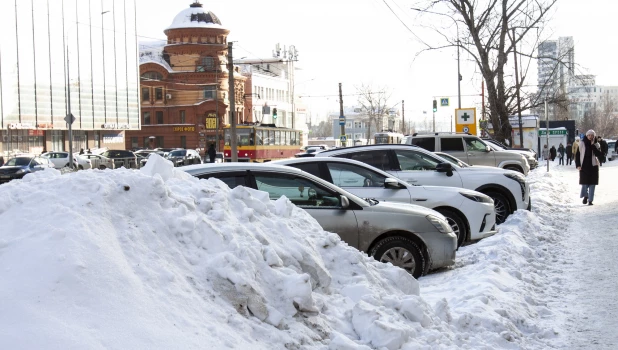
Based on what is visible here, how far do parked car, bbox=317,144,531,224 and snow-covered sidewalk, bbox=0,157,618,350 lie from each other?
595 centimetres

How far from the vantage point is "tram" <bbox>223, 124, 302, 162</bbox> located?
44281 mm

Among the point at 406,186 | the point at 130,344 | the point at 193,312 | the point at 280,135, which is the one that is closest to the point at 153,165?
the point at 193,312

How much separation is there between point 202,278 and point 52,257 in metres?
0.99

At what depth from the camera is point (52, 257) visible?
169 inches

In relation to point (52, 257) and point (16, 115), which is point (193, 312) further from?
point (16, 115)

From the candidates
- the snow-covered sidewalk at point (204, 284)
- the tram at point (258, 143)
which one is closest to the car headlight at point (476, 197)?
the snow-covered sidewalk at point (204, 284)

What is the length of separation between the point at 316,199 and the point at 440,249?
5.69ft

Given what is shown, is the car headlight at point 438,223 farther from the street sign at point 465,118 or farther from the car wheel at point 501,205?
the street sign at point 465,118

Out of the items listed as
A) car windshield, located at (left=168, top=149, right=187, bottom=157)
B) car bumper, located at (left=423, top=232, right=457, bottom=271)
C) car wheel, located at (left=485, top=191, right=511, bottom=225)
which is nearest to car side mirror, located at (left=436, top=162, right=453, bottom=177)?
car wheel, located at (left=485, top=191, right=511, bottom=225)

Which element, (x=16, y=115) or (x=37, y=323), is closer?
(x=37, y=323)

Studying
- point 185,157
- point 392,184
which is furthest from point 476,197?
point 185,157

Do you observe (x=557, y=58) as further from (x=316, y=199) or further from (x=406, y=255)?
(x=316, y=199)

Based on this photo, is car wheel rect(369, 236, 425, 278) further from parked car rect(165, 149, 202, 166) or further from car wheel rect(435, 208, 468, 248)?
parked car rect(165, 149, 202, 166)

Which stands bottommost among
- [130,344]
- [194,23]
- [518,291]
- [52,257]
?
[518,291]
